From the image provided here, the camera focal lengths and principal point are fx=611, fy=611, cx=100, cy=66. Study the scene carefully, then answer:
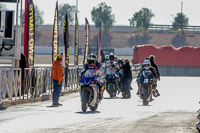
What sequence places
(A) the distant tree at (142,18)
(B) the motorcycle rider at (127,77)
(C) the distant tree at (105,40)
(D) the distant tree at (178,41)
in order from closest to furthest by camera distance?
(B) the motorcycle rider at (127,77)
(C) the distant tree at (105,40)
(D) the distant tree at (178,41)
(A) the distant tree at (142,18)

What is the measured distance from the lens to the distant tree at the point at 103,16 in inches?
5433

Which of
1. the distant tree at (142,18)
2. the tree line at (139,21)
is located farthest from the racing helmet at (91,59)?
the distant tree at (142,18)

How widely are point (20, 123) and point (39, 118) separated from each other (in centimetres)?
135

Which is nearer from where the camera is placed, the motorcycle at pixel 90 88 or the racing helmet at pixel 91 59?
the motorcycle at pixel 90 88

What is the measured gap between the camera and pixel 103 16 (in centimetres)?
14112

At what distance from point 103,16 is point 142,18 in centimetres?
1145

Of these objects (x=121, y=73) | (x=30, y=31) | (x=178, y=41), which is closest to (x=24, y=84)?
(x=30, y=31)

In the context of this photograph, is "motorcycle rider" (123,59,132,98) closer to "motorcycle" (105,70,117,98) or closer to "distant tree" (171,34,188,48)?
"motorcycle" (105,70,117,98)

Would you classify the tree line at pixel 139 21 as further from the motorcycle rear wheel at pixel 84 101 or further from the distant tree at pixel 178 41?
the motorcycle rear wheel at pixel 84 101

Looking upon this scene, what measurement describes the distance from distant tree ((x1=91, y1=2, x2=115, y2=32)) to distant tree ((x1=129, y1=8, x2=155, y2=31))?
203 inches

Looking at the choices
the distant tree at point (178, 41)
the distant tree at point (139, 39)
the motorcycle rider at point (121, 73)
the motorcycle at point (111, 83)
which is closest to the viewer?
the motorcycle at point (111, 83)

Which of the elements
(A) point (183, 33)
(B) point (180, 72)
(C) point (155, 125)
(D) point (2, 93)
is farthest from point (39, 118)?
(A) point (183, 33)

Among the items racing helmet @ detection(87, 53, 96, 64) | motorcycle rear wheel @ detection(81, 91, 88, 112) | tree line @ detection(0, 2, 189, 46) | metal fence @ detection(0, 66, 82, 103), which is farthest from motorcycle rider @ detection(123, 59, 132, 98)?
tree line @ detection(0, 2, 189, 46)

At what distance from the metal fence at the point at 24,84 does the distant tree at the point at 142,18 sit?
109 meters
